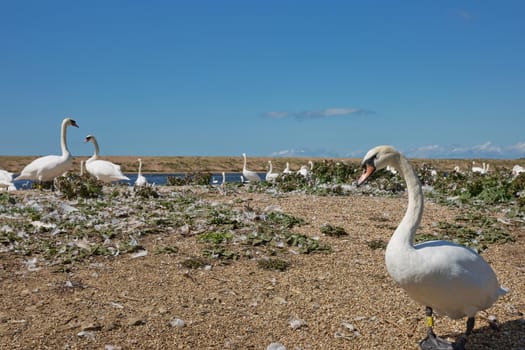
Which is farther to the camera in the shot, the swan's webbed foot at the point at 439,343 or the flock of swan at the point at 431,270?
the swan's webbed foot at the point at 439,343

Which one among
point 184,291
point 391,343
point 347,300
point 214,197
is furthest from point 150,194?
point 391,343

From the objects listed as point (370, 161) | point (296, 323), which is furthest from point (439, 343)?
point (370, 161)

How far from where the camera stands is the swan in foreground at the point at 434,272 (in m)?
4.66

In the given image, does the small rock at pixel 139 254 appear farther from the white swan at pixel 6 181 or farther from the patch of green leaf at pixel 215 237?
the white swan at pixel 6 181

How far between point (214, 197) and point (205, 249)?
5.33m

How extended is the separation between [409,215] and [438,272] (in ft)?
2.29

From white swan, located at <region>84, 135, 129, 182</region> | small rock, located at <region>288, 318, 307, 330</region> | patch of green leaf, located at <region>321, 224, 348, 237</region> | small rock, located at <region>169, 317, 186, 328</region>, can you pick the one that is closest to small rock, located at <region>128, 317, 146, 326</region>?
small rock, located at <region>169, 317, 186, 328</region>

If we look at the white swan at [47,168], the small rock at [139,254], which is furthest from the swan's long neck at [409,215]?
the white swan at [47,168]

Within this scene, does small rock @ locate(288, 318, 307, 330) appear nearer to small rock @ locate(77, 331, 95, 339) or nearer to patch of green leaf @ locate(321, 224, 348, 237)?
small rock @ locate(77, 331, 95, 339)

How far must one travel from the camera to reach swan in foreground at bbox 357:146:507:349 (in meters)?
4.66

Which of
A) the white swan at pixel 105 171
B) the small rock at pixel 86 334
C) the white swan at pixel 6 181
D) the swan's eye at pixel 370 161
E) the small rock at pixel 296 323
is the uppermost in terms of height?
the swan's eye at pixel 370 161

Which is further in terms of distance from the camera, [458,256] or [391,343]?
[391,343]

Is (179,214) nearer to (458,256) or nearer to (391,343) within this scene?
(391,343)

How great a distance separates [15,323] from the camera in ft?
18.5
